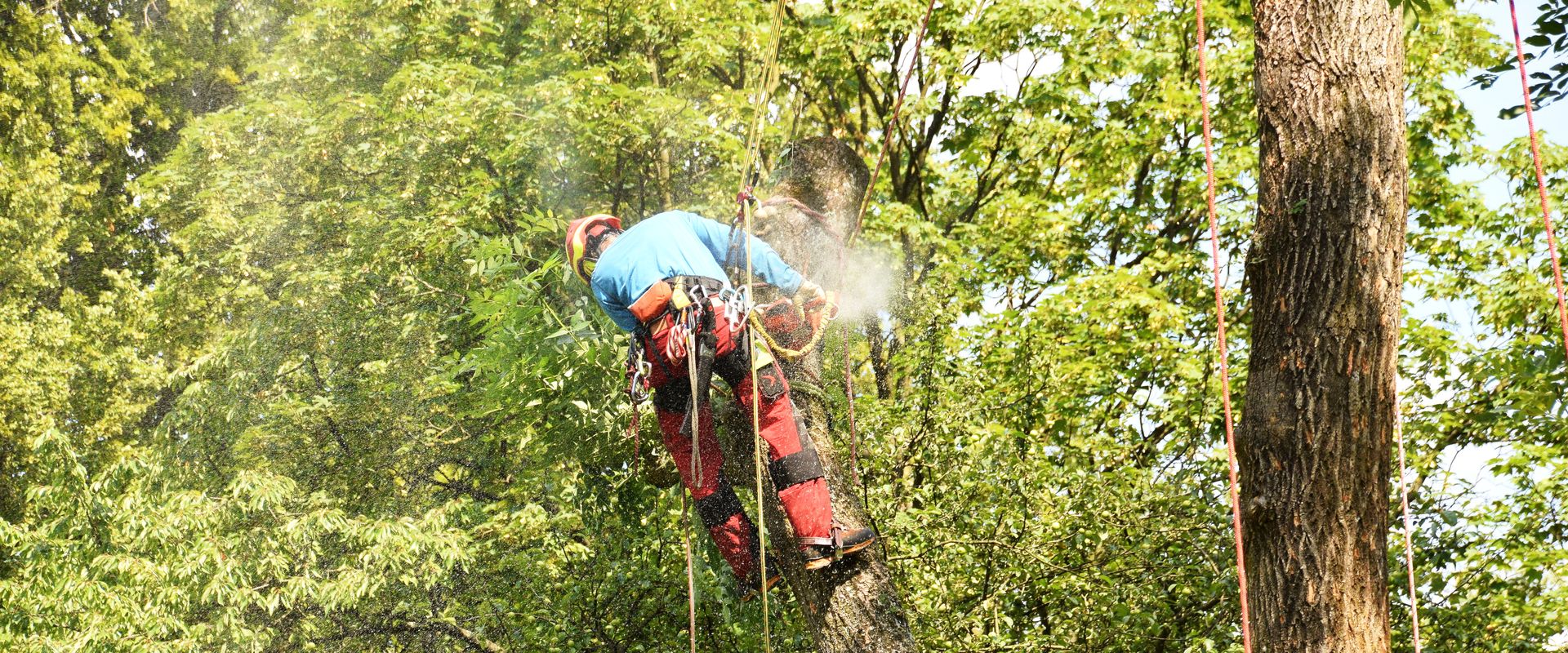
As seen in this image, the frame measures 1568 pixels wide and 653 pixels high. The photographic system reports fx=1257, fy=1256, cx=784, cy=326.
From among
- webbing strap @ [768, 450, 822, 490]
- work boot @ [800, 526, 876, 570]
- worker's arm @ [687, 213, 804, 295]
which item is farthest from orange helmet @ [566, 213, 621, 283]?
work boot @ [800, 526, 876, 570]

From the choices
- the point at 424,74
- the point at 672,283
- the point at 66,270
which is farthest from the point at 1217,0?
the point at 66,270

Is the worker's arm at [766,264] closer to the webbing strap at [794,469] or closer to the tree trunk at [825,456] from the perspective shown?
the tree trunk at [825,456]

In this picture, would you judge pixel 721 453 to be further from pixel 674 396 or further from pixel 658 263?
pixel 658 263

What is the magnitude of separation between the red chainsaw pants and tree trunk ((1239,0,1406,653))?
4.49ft

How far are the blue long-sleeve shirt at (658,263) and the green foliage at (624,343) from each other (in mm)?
1258

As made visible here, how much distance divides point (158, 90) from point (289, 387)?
11.3 m

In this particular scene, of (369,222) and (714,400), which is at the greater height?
(369,222)

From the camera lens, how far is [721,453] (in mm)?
4641

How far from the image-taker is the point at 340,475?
10.3m

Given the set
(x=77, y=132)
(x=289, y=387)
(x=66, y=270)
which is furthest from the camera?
(x=66, y=270)

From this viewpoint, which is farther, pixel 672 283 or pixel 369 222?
pixel 369 222

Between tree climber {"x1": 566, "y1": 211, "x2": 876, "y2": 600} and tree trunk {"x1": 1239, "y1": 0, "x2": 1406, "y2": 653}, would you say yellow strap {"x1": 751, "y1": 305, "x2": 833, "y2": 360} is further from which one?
tree trunk {"x1": 1239, "y1": 0, "x2": 1406, "y2": 653}

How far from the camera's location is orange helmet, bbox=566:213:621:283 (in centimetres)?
461

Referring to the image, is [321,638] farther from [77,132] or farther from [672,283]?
[77,132]
